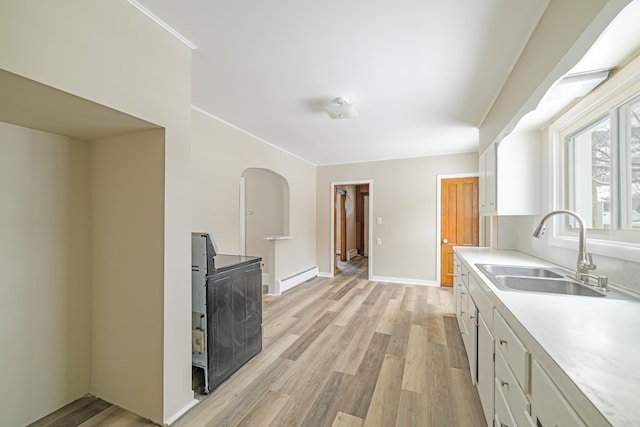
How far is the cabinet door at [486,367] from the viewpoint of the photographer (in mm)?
1383

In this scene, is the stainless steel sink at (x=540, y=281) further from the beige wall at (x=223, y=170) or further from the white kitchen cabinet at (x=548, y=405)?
the beige wall at (x=223, y=170)

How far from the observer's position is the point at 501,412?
3.92 ft

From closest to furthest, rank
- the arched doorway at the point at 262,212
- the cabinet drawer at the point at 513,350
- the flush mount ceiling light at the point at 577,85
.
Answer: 1. the cabinet drawer at the point at 513,350
2. the flush mount ceiling light at the point at 577,85
3. the arched doorway at the point at 262,212

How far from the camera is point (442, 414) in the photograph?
1.63m

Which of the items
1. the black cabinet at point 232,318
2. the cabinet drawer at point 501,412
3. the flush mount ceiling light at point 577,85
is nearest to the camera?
the cabinet drawer at point 501,412

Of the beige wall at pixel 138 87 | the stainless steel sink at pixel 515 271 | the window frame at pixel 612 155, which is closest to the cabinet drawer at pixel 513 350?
the stainless steel sink at pixel 515 271

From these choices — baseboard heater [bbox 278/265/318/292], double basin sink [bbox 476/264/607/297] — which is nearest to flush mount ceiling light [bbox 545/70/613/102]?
double basin sink [bbox 476/264/607/297]

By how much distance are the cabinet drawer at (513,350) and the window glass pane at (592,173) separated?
3.75 feet

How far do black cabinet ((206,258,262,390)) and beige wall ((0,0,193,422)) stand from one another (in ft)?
0.64

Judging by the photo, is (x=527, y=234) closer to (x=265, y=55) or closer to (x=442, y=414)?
(x=442, y=414)

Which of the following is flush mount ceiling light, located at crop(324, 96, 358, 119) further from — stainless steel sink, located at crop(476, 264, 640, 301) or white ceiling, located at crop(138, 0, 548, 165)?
stainless steel sink, located at crop(476, 264, 640, 301)

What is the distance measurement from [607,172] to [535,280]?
0.89m

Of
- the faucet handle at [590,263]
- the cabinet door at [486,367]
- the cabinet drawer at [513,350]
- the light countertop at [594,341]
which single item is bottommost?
the cabinet door at [486,367]

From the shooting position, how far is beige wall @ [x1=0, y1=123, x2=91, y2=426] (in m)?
1.48
